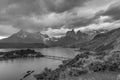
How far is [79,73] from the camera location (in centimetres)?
5884

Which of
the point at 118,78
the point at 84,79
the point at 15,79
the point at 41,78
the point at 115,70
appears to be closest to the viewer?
the point at 118,78

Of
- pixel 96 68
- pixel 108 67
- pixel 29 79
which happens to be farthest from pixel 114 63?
pixel 29 79

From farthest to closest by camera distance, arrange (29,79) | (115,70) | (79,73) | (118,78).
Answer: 1. (29,79)
2. (79,73)
3. (115,70)
4. (118,78)

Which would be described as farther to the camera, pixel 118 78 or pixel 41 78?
pixel 41 78

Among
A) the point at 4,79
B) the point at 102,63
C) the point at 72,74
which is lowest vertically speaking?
the point at 4,79

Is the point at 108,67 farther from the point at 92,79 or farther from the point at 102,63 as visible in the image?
the point at 92,79

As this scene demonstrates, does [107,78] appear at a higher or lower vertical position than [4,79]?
higher

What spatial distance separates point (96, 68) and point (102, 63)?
501 cm

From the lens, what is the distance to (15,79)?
99.7 metres

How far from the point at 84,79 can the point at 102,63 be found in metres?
18.7

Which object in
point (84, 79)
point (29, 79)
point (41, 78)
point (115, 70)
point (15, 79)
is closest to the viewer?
point (84, 79)

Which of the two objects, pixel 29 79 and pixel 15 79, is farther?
pixel 15 79

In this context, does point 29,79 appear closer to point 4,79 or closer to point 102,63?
point 4,79

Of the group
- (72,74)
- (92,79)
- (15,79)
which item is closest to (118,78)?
(92,79)
